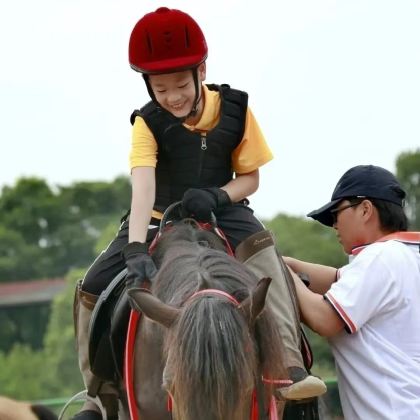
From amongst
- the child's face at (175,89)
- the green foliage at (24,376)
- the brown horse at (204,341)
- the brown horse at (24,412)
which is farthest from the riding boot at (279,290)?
the green foliage at (24,376)

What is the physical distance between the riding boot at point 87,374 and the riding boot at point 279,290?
2.80ft

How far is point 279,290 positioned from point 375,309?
0.48 metres

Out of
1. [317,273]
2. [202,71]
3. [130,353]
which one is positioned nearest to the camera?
[130,353]

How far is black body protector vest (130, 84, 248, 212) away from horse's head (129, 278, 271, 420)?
1193mm

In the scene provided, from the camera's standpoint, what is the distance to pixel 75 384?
3444 cm

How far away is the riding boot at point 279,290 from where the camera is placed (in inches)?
259

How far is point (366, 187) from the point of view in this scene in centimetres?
692

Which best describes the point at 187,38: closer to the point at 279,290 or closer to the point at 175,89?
the point at 175,89

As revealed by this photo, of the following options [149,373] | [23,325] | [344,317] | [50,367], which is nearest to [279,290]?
[344,317]

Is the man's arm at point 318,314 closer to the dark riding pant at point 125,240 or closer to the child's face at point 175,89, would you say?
the dark riding pant at point 125,240

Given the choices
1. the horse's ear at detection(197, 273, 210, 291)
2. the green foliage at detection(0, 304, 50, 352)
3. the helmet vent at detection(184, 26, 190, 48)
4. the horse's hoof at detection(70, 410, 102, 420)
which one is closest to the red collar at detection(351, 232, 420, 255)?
the horse's ear at detection(197, 273, 210, 291)

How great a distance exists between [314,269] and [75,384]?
27.6 meters

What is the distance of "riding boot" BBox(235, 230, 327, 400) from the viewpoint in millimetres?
6574

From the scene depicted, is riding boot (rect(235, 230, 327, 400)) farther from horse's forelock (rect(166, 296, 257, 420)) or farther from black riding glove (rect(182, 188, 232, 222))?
horse's forelock (rect(166, 296, 257, 420))
